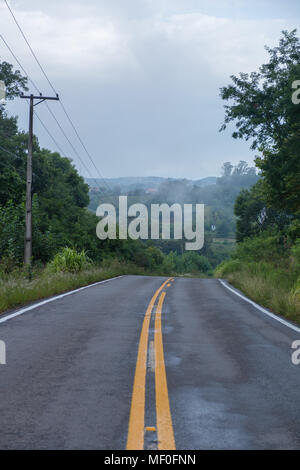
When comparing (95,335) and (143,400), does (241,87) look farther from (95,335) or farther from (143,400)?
(143,400)

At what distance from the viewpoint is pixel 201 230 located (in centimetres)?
16262

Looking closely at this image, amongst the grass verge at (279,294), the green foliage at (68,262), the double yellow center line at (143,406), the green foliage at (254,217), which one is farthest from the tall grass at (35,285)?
the green foliage at (254,217)

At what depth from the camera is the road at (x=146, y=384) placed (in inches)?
170

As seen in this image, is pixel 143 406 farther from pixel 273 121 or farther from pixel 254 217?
pixel 254 217

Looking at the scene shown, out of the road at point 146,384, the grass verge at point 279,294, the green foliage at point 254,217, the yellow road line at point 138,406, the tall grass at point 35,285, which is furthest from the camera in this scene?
the green foliage at point 254,217

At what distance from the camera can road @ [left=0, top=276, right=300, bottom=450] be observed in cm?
431

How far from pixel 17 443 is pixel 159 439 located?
118 centimetres

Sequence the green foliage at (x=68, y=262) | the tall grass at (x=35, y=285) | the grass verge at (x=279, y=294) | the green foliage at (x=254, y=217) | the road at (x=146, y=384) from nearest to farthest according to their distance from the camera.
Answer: the road at (x=146, y=384) → the grass verge at (x=279, y=294) → the tall grass at (x=35, y=285) → the green foliage at (x=68, y=262) → the green foliage at (x=254, y=217)

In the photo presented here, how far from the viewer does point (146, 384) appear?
237 inches

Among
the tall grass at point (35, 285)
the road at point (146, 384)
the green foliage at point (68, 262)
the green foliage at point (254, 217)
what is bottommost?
the road at point (146, 384)

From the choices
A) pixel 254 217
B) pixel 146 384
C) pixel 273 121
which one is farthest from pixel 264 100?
pixel 254 217

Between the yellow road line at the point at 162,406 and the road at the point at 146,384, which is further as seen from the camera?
the road at the point at 146,384

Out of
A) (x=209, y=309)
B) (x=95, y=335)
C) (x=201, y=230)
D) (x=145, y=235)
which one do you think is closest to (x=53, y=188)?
(x=209, y=309)

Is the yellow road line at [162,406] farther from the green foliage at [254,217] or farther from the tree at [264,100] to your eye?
the green foliage at [254,217]
